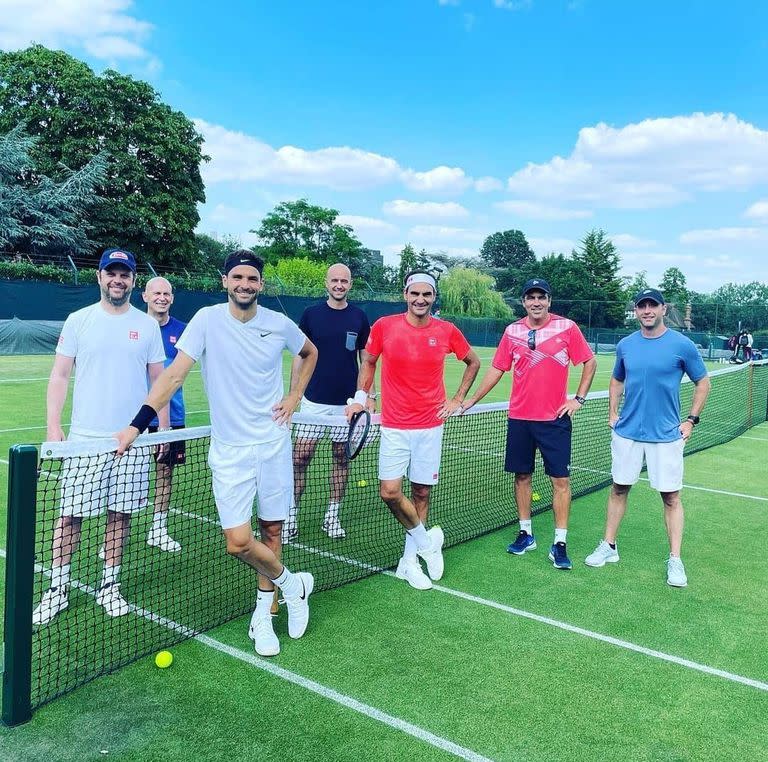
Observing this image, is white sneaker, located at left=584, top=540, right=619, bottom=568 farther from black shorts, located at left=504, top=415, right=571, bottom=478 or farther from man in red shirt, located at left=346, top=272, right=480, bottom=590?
man in red shirt, located at left=346, top=272, right=480, bottom=590

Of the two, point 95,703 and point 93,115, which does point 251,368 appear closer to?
point 95,703

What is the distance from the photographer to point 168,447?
5.92m

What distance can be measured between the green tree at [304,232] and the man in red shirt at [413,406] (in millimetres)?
80228

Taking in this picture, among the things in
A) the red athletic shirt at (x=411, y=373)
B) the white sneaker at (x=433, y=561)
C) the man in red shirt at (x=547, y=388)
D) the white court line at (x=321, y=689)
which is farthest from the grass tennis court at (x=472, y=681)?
the red athletic shirt at (x=411, y=373)

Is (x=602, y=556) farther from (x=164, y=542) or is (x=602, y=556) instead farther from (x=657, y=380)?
(x=164, y=542)

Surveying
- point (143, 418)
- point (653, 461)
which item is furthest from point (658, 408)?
point (143, 418)

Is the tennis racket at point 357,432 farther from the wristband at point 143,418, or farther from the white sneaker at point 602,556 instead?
the white sneaker at point 602,556

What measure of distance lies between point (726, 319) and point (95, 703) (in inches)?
1851

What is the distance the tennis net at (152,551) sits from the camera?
3.51 metres

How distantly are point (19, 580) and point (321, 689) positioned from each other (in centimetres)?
170

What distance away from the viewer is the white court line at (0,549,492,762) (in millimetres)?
3475

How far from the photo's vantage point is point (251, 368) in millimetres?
4195

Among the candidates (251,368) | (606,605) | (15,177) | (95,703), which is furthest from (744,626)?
(15,177)

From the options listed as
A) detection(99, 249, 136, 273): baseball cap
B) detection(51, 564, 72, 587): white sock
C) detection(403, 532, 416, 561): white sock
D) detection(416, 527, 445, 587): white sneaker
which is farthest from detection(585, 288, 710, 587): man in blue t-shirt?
detection(51, 564, 72, 587): white sock
